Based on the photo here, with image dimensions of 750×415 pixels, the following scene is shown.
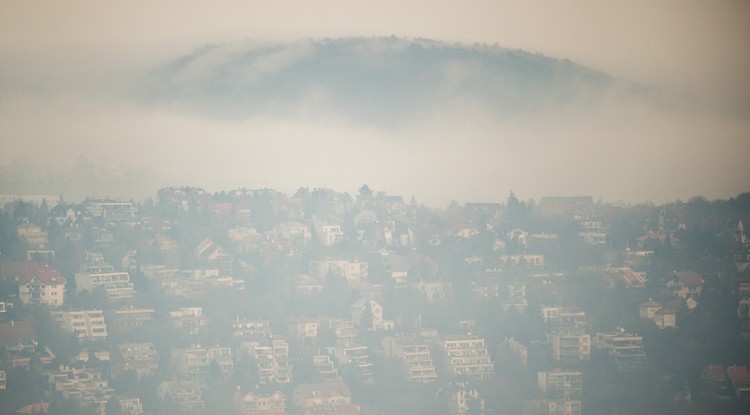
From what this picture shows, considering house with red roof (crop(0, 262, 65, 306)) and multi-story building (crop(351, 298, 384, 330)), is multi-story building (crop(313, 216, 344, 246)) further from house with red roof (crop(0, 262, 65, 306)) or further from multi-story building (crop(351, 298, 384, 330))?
house with red roof (crop(0, 262, 65, 306))

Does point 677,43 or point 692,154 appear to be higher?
point 677,43

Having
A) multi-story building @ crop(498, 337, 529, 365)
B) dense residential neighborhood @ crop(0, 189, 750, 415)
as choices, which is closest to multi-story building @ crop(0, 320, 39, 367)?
dense residential neighborhood @ crop(0, 189, 750, 415)

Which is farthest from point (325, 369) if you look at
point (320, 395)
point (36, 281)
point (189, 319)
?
point (36, 281)

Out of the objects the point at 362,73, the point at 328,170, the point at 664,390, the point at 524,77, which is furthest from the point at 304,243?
the point at 664,390

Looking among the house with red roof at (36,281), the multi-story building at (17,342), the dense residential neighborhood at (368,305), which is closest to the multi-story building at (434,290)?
the dense residential neighborhood at (368,305)

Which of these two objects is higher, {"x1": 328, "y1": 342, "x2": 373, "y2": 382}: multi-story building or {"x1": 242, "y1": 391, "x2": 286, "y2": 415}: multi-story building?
{"x1": 328, "y1": 342, "x2": 373, "y2": 382}: multi-story building

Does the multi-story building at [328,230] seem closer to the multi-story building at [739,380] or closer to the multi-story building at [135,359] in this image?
the multi-story building at [135,359]

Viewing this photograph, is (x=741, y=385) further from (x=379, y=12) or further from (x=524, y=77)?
(x=379, y=12)
